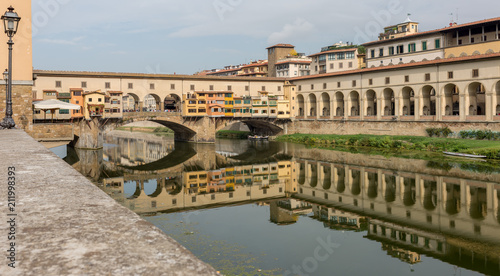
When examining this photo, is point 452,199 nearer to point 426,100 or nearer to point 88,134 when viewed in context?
point 426,100

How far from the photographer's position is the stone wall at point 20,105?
22156 mm

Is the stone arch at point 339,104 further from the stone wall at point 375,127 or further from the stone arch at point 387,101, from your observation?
the stone arch at point 387,101

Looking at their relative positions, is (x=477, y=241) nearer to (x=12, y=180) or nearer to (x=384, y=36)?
(x=12, y=180)

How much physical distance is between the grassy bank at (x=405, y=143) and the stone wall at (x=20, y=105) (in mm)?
34641

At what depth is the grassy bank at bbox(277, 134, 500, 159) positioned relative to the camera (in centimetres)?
3709

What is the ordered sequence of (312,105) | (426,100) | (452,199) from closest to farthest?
1. (452,199)
2. (426,100)
3. (312,105)

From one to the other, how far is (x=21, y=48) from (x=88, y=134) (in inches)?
1105

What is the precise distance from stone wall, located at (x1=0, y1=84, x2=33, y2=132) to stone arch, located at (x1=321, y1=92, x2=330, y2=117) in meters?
47.3

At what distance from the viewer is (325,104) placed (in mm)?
65750

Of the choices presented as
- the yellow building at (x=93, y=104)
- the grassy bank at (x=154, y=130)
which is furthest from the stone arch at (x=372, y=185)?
the grassy bank at (x=154, y=130)

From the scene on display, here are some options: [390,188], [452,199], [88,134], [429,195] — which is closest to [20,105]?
[390,188]

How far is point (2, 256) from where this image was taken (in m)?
2.64

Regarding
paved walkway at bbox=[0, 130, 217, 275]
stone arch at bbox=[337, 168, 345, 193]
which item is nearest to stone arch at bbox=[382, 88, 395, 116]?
stone arch at bbox=[337, 168, 345, 193]

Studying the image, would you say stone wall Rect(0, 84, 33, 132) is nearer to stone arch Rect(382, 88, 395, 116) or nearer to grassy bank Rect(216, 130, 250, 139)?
stone arch Rect(382, 88, 395, 116)
